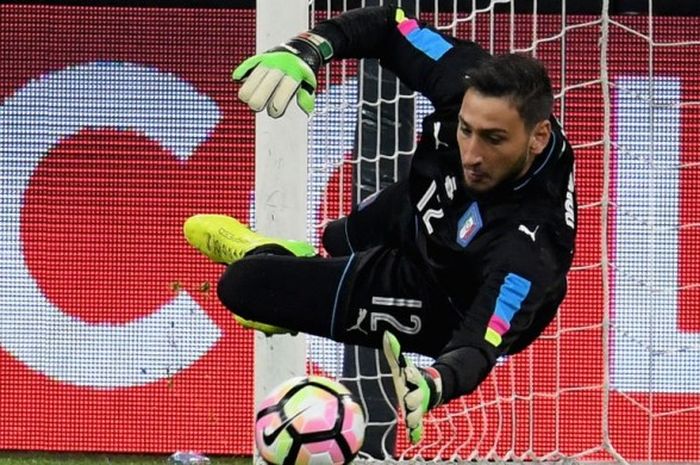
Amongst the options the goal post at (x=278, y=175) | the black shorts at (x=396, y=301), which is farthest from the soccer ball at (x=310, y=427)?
the goal post at (x=278, y=175)

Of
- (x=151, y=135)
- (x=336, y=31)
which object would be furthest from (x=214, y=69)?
(x=336, y=31)

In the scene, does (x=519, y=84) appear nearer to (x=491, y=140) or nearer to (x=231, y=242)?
(x=491, y=140)

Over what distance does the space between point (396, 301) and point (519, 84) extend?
2.65ft

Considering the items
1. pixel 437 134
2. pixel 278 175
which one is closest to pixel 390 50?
pixel 437 134

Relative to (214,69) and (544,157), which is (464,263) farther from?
(214,69)

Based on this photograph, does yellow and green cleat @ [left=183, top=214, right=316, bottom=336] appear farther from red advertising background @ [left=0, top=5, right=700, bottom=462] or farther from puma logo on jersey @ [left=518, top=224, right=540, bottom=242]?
red advertising background @ [left=0, top=5, right=700, bottom=462]

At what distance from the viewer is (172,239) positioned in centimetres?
Result: 812

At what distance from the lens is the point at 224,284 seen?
5109mm

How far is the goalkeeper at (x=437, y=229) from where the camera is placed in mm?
4621

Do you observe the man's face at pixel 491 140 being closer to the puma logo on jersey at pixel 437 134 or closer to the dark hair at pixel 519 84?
the dark hair at pixel 519 84

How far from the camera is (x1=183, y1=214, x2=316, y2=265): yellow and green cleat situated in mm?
5301

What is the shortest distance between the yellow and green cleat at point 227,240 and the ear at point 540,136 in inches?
34.2

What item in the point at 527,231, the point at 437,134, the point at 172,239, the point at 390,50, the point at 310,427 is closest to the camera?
the point at 310,427

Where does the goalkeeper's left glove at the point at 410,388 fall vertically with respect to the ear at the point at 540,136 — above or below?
below
